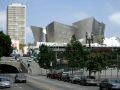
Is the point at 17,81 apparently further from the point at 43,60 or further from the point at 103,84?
the point at 43,60

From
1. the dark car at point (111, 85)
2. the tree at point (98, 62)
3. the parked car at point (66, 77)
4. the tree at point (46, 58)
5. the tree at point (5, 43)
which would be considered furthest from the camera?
the tree at point (5, 43)

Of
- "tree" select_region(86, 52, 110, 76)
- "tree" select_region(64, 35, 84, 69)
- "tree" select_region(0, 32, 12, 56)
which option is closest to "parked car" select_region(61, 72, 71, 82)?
"tree" select_region(86, 52, 110, 76)

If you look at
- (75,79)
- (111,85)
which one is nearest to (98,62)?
(75,79)

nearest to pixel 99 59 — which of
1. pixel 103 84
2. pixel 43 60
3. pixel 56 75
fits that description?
pixel 56 75

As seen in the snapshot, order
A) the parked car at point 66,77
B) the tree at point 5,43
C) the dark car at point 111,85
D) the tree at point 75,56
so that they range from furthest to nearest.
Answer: the tree at point 5,43
the tree at point 75,56
the parked car at point 66,77
the dark car at point 111,85

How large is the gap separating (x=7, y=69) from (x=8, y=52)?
7.23 metres

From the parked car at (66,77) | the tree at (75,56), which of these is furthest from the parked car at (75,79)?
the tree at (75,56)

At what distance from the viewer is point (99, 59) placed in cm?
6569

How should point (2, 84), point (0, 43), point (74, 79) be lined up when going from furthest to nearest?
point (0, 43) → point (74, 79) → point (2, 84)

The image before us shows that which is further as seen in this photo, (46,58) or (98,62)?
(46,58)

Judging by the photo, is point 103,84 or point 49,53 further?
point 49,53

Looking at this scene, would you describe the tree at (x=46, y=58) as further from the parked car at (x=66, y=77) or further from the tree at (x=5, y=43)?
the tree at (x=5, y=43)

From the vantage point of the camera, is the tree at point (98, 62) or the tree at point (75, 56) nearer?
the tree at point (98, 62)

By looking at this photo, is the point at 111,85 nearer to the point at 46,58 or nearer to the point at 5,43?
the point at 46,58
